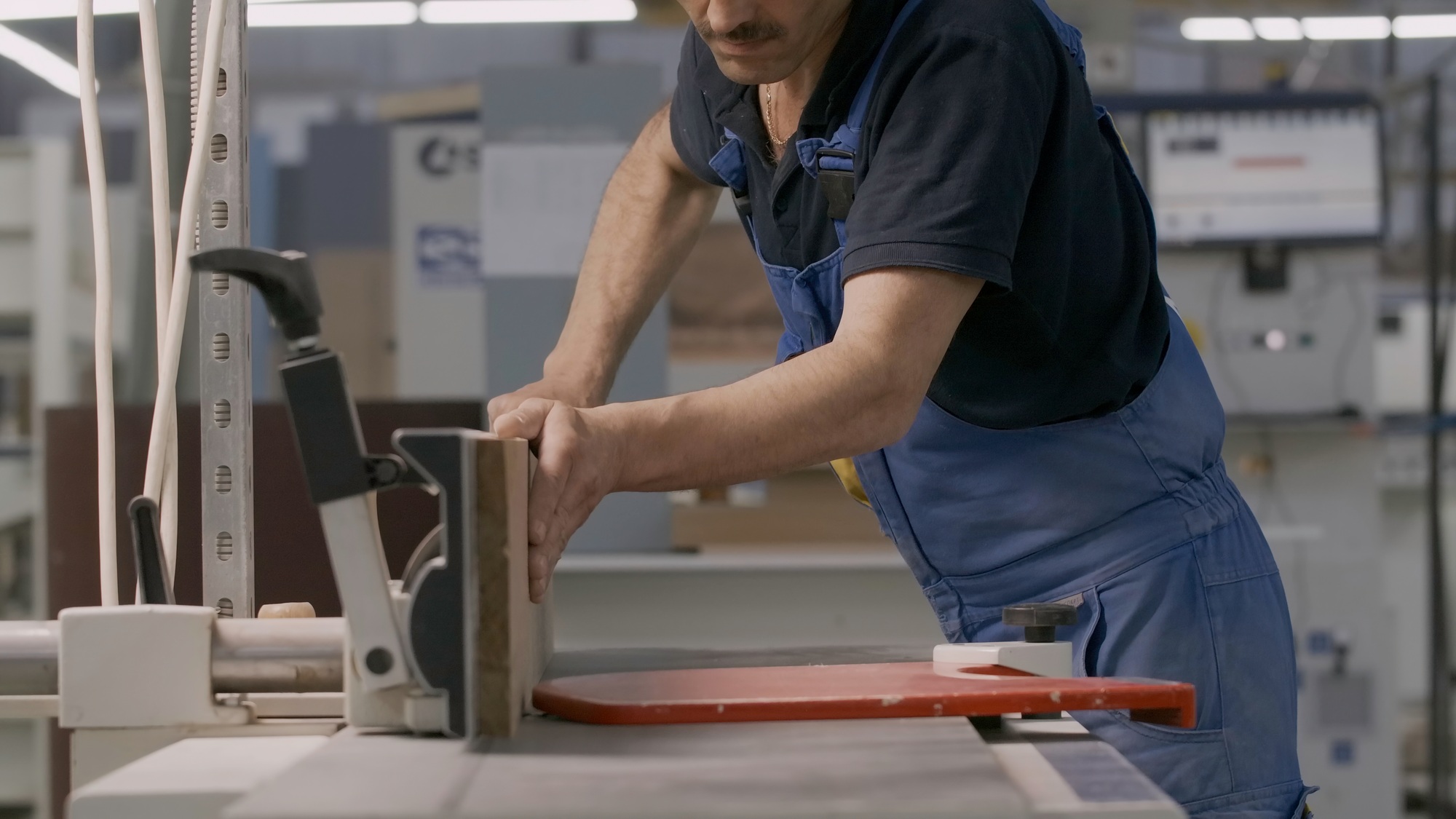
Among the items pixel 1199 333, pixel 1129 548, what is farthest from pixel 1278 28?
pixel 1129 548

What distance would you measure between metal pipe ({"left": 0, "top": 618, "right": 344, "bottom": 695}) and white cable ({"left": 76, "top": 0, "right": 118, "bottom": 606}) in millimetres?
113

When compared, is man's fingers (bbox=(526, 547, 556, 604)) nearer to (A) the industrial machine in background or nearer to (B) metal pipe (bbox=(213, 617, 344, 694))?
(B) metal pipe (bbox=(213, 617, 344, 694))

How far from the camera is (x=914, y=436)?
3.61 ft

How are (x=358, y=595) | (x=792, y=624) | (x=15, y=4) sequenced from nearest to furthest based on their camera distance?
(x=358, y=595) → (x=792, y=624) → (x=15, y=4)

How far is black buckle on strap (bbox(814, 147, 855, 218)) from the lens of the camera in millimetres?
972

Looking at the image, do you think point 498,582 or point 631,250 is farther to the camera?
point 631,250

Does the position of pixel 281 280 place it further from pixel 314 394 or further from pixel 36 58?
pixel 36 58

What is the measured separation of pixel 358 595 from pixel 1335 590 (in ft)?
9.49

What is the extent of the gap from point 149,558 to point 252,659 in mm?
127

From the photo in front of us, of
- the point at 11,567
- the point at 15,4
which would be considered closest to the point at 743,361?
the point at 11,567

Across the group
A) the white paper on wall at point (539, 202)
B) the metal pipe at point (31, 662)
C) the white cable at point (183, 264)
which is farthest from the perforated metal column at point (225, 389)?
the white paper on wall at point (539, 202)

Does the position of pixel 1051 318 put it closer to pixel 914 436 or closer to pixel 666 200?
pixel 914 436

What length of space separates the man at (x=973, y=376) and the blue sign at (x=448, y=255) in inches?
93.0

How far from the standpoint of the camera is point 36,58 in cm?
470
